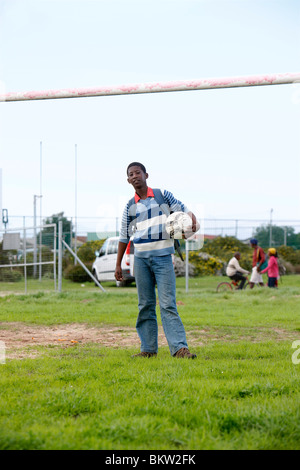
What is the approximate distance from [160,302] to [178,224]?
88 cm

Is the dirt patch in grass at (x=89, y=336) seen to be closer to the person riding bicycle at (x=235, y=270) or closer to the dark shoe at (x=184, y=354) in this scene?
the dark shoe at (x=184, y=354)

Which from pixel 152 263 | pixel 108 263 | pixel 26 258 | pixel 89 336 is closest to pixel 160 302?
pixel 152 263

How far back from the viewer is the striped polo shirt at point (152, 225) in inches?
230

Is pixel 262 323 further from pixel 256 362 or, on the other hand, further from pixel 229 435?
pixel 229 435

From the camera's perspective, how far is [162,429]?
10.6ft

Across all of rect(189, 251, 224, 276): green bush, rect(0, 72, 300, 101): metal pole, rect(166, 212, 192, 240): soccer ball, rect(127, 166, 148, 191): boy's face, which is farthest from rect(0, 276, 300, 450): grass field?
rect(189, 251, 224, 276): green bush

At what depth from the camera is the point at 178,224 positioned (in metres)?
5.68

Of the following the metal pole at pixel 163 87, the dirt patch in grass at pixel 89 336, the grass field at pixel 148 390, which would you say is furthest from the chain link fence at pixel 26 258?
the metal pole at pixel 163 87

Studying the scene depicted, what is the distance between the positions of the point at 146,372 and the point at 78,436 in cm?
173

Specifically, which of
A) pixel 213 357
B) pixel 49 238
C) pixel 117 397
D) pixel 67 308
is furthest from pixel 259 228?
pixel 117 397

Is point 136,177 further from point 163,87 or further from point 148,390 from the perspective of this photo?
point 148,390

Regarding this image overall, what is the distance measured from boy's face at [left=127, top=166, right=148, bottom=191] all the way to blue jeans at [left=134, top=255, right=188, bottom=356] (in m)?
0.81

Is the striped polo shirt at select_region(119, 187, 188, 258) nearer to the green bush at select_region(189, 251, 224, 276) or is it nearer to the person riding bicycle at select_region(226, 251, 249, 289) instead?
the person riding bicycle at select_region(226, 251, 249, 289)

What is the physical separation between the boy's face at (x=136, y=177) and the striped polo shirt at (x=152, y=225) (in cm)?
14
